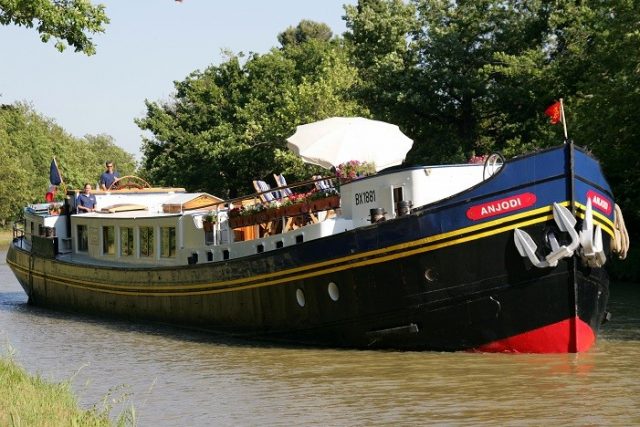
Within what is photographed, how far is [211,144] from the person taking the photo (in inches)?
2087

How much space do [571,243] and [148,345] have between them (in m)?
8.36

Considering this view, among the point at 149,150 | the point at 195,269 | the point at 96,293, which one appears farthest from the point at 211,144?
the point at 195,269

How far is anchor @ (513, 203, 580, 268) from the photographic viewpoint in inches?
662

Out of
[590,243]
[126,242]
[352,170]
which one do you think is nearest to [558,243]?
[590,243]

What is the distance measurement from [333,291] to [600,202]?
4465 mm

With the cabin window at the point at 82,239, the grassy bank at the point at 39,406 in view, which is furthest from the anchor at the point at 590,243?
the cabin window at the point at 82,239

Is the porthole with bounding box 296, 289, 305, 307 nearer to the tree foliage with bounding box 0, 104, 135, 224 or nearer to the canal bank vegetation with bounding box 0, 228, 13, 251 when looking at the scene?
the canal bank vegetation with bounding box 0, 228, 13, 251

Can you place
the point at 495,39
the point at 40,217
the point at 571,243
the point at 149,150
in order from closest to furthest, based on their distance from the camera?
1. the point at 571,243
2. the point at 40,217
3. the point at 495,39
4. the point at 149,150

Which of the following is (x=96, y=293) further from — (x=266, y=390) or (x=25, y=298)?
(x=266, y=390)

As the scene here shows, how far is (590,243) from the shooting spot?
16938mm

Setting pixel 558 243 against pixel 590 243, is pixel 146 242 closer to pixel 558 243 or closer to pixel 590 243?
pixel 558 243

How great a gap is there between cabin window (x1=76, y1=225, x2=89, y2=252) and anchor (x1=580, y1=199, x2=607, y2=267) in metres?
14.4

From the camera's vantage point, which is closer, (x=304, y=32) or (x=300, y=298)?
(x=300, y=298)

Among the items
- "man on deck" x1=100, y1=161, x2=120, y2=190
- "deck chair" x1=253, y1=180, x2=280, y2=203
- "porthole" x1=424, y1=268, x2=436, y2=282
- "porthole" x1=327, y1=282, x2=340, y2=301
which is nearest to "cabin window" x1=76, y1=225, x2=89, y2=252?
"man on deck" x1=100, y1=161, x2=120, y2=190
